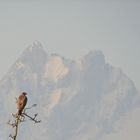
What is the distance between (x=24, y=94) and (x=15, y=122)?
100 cm

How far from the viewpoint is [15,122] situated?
17969mm

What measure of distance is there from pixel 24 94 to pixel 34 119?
1.31 metres

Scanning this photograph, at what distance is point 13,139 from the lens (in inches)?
703

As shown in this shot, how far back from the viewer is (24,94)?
18.7 metres

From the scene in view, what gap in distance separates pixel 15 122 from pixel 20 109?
1.19 feet

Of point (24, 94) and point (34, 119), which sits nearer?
point (34, 119)

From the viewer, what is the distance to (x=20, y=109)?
58.8 feet

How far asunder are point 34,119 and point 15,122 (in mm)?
667

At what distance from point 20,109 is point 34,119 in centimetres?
58

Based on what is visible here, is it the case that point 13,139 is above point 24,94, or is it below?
below

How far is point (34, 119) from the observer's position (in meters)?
17.5

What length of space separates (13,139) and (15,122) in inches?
17.3
